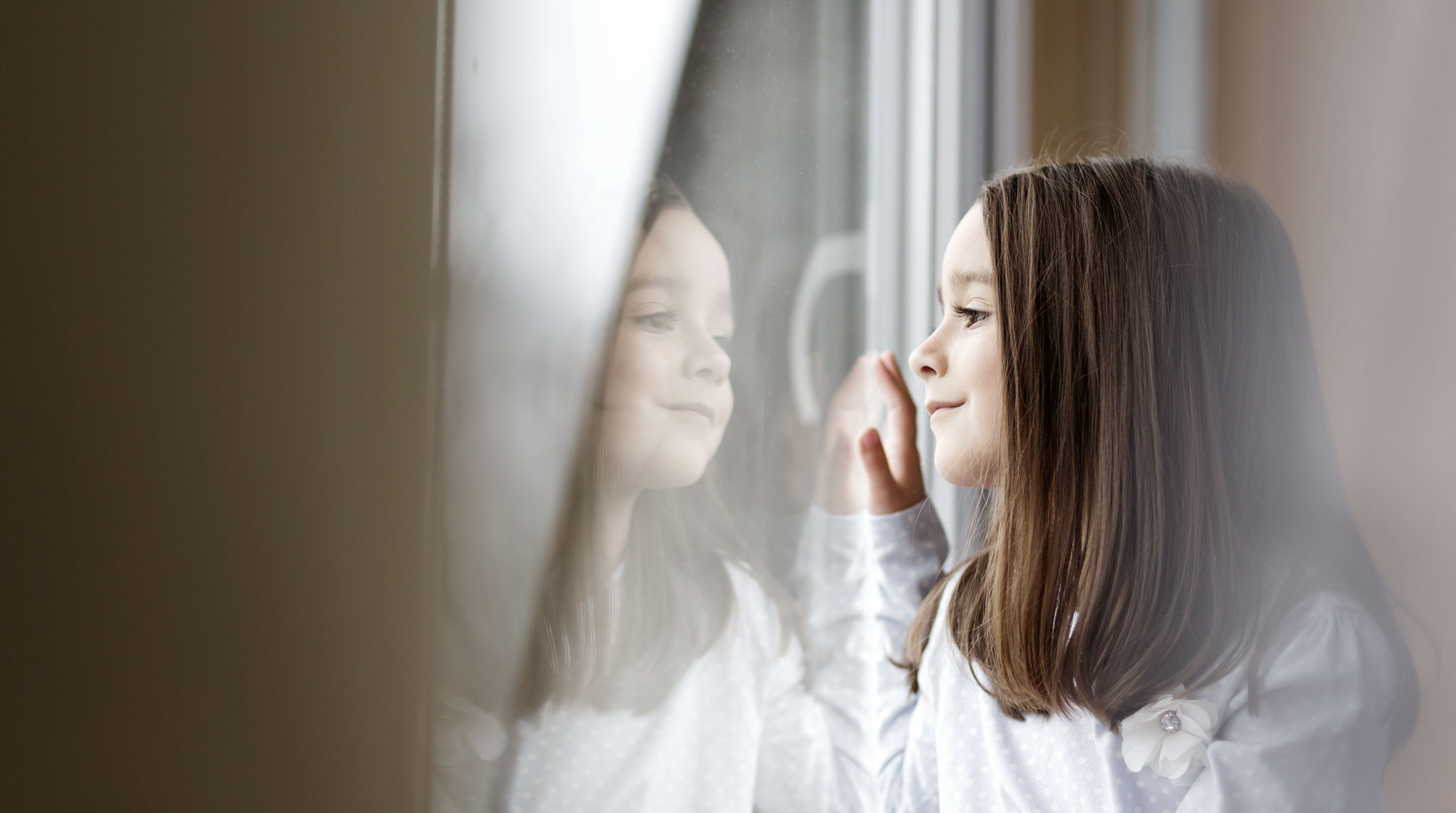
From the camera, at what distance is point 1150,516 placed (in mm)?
546

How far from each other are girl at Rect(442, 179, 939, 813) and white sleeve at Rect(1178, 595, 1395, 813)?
0.82 feet

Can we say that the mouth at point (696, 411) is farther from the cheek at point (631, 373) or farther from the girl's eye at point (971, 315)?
the girl's eye at point (971, 315)

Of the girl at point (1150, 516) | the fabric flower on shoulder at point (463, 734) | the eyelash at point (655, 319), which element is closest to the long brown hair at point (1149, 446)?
the girl at point (1150, 516)

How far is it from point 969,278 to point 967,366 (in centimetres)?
6

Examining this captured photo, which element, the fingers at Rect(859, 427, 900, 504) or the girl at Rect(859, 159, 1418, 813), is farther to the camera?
the fingers at Rect(859, 427, 900, 504)

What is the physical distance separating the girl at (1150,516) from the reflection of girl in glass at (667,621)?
14 centimetres

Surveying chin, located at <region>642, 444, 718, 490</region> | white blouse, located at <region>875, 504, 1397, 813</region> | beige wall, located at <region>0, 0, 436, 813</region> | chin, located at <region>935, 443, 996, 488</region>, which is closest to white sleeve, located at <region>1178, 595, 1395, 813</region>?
white blouse, located at <region>875, 504, 1397, 813</region>

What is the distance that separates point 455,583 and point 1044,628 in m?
0.36

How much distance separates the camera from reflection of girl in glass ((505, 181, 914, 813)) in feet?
1.66

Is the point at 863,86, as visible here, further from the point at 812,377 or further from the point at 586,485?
the point at 586,485

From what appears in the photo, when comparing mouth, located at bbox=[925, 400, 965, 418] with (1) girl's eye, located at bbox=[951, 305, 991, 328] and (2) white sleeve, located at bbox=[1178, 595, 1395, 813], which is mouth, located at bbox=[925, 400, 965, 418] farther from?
(2) white sleeve, located at bbox=[1178, 595, 1395, 813]

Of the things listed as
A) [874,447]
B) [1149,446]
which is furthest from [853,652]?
[1149,446]


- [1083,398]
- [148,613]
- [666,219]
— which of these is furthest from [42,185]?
[1083,398]

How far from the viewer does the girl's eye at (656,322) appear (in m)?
0.53
